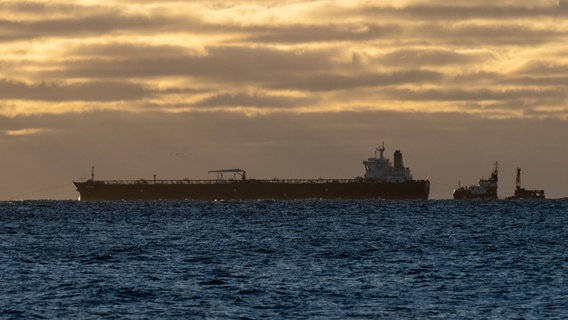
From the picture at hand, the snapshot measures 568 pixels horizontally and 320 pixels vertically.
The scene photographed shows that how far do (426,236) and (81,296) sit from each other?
5659 cm

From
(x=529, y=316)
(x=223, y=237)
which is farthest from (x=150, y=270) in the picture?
(x=223, y=237)

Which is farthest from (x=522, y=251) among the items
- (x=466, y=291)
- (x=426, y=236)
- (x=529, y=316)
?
(x=529, y=316)

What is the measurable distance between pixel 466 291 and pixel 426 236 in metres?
50.0

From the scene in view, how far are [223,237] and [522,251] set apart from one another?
101ft

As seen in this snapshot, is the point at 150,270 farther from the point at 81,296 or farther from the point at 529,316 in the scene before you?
the point at 529,316

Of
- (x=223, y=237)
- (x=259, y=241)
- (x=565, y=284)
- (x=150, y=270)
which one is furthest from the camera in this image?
(x=223, y=237)

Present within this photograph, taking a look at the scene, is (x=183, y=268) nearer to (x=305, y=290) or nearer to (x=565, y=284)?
(x=305, y=290)

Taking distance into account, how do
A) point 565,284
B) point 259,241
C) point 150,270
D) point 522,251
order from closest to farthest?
point 565,284 < point 150,270 < point 522,251 < point 259,241

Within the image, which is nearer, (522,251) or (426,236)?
(522,251)

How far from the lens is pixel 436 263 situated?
72250mm

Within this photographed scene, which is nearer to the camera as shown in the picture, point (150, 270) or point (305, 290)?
point (305, 290)

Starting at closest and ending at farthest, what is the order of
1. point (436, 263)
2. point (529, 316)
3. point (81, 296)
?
1. point (529, 316)
2. point (81, 296)
3. point (436, 263)

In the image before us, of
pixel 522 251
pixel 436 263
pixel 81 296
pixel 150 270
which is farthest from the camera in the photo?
pixel 522 251

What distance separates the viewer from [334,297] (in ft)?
175
